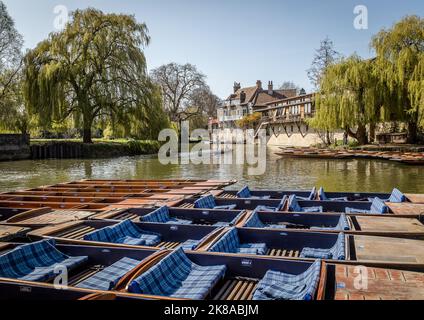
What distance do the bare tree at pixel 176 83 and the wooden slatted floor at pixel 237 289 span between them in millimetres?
35853

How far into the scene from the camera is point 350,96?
2386cm

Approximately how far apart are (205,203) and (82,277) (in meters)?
3.56

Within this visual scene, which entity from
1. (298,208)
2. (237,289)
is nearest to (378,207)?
(298,208)

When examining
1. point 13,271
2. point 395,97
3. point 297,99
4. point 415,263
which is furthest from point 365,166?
point 297,99

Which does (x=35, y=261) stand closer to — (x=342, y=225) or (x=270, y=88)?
(x=342, y=225)

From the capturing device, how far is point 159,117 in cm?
2556

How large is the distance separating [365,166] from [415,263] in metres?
16.0

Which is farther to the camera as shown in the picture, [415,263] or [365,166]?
[365,166]

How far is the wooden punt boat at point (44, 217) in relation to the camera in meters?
5.86

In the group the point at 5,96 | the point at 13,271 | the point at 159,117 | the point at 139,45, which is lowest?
the point at 13,271

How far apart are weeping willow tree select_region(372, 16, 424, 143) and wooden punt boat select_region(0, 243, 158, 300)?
20391 mm

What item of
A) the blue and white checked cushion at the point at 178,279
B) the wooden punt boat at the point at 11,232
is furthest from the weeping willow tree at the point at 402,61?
the wooden punt boat at the point at 11,232

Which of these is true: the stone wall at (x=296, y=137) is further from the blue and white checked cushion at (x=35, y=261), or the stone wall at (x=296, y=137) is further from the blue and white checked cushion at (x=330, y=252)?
the blue and white checked cushion at (x=35, y=261)

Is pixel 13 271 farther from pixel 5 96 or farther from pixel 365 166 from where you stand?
pixel 5 96
